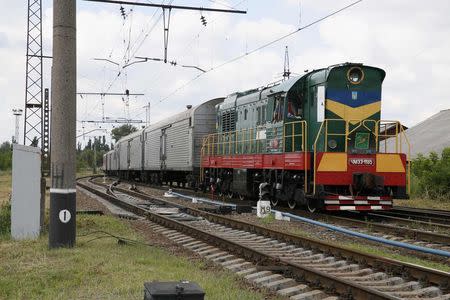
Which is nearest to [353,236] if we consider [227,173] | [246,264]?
[246,264]

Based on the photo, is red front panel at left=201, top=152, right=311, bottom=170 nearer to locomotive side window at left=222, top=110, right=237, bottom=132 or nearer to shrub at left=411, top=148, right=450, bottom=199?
locomotive side window at left=222, top=110, right=237, bottom=132

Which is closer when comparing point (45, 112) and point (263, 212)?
point (263, 212)

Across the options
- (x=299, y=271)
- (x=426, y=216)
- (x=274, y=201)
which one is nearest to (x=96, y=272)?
(x=299, y=271)

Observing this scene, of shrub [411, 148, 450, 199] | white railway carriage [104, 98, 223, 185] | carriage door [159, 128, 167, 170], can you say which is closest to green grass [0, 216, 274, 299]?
white railway carriage [104, 98, 223, 185]

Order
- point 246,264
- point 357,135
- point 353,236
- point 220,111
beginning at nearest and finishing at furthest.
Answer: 1. point 246,264
2. point 353,236
3. point 357,135
4. point 220,111

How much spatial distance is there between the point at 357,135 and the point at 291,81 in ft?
8.32

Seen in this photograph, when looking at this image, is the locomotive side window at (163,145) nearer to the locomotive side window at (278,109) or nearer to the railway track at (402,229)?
the locomotive side window at (278,109)

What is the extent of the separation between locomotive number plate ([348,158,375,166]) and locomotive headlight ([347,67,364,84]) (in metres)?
2.17

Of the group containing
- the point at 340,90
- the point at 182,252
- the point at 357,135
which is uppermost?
the point at 340,90

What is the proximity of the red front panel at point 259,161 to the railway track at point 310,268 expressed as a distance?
9.59ft

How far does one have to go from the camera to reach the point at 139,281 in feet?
21.3

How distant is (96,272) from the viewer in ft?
23.0

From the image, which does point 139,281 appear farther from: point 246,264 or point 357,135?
point 357,135

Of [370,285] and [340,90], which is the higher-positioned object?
[340,90]
